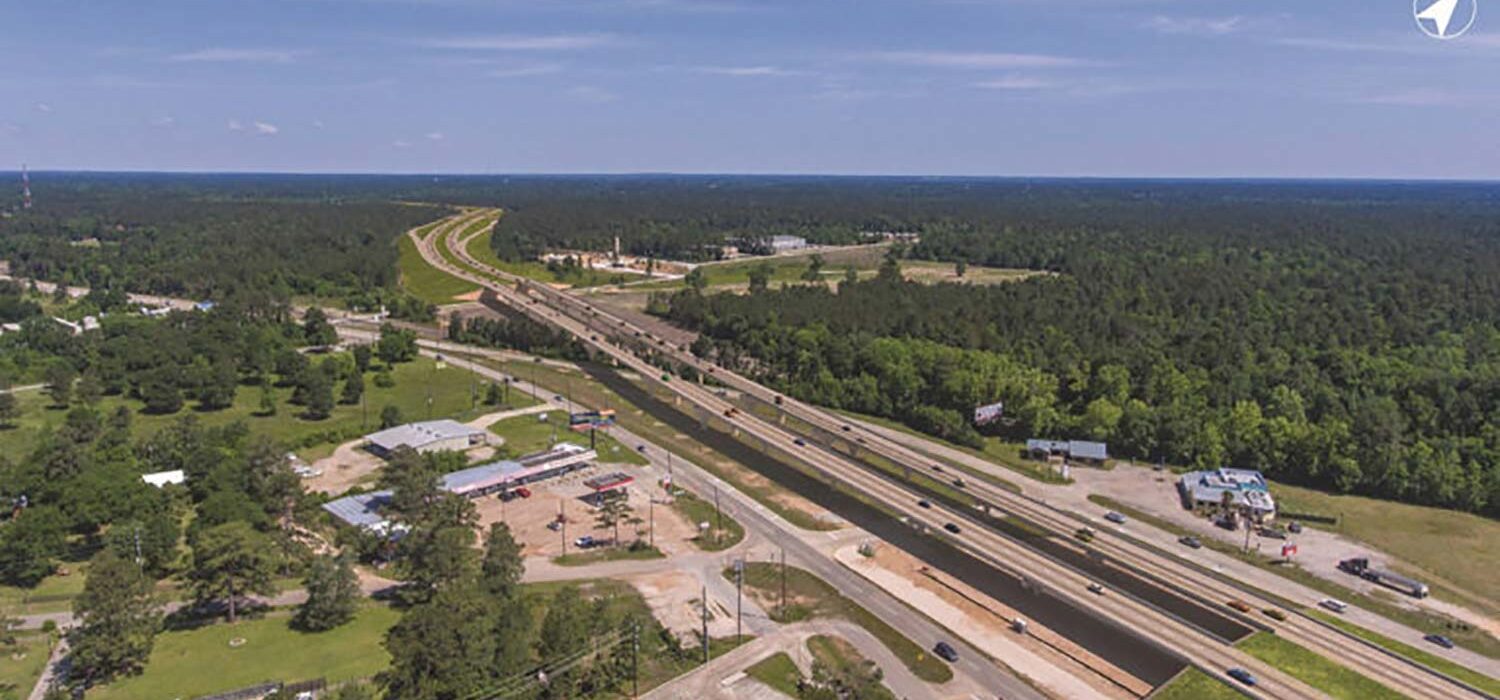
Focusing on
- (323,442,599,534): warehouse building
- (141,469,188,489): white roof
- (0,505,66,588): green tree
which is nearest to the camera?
(0,505,66,588): green tree

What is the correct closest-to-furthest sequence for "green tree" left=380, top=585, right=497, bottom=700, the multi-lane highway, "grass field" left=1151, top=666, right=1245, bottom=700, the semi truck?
"green tree" left=380, top=585, right=497, bottom=700
"grass field" left=1151, top=666, right=1245, bottom=700
the multi-lane highway
the semi truck

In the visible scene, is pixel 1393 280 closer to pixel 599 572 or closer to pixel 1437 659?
pixel 1437 659

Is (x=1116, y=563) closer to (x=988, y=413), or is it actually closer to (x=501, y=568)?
(x=988, y=413)

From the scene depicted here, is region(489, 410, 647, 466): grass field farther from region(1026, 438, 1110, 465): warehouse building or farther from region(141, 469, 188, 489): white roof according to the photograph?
region(1026, 438, 1110, 465): warehouse building

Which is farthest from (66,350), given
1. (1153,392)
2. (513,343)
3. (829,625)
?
(1153,392)

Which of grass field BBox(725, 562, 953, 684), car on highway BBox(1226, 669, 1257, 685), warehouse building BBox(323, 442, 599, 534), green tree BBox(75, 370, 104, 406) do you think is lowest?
grass field BBox(725, 562, 953, 684)

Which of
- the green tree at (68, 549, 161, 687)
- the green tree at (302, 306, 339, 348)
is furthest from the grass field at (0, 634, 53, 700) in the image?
the green tree at (302, 306, 339, 348)

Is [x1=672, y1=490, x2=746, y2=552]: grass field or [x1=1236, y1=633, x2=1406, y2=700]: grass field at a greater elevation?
[x1=1236, y1=633, x2=1406, y2=700]: grass field
